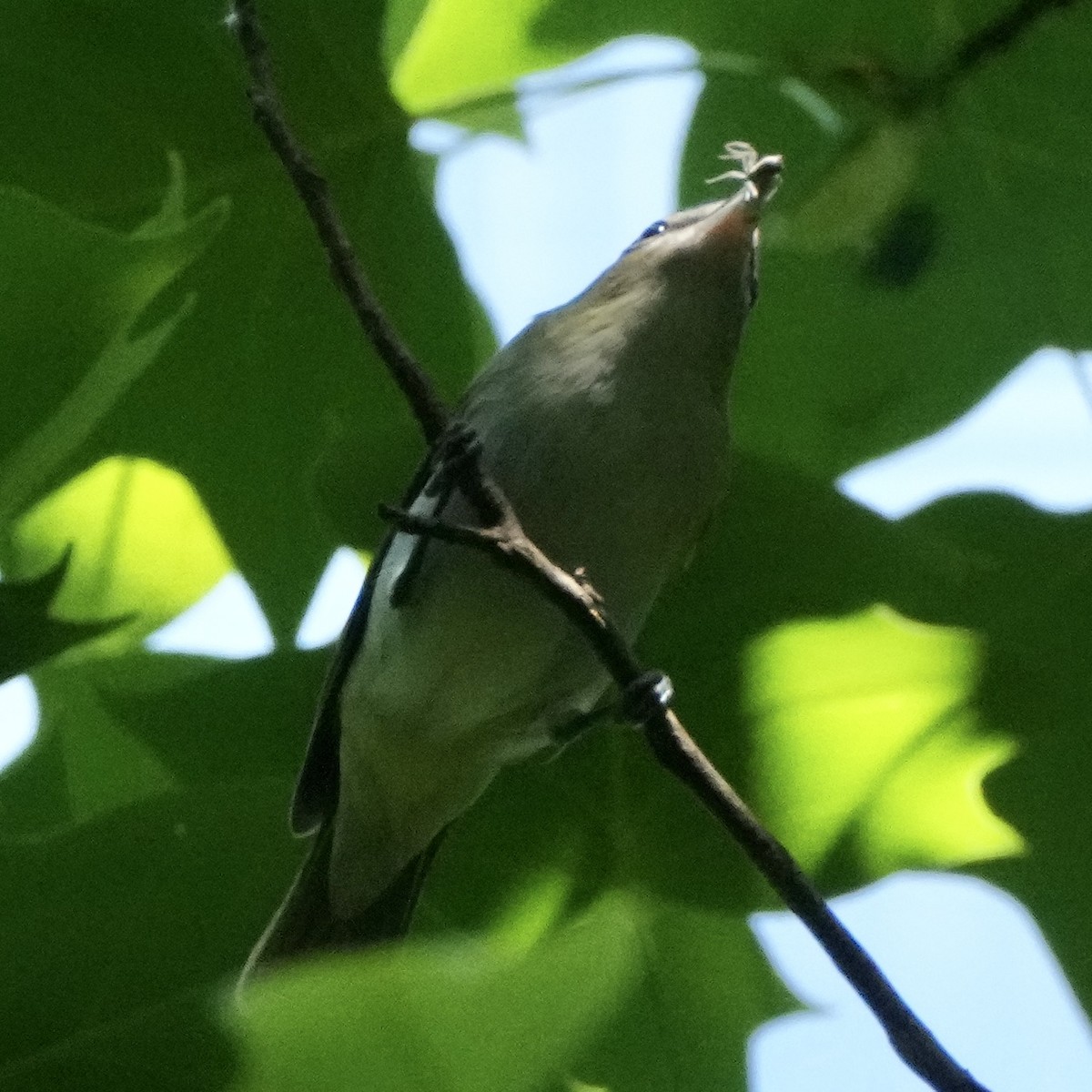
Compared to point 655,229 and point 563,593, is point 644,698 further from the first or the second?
point 655,229

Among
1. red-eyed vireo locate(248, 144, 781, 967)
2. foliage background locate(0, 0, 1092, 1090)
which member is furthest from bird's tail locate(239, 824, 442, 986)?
foliage background locate(0, 0, 1092, 1090)

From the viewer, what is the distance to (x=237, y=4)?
4.35 feet

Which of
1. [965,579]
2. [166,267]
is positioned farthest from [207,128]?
[965,579]

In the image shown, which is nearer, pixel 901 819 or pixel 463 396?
pixel 901 819

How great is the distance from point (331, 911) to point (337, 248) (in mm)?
994

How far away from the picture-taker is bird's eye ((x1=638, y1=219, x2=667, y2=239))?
6.41ft

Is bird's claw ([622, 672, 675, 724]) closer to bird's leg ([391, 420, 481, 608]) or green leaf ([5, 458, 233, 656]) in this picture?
bird's leg ([391, 420, 481, 608])

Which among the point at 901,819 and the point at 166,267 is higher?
the point at 166,267

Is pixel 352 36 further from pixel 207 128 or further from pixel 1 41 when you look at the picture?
pixel 1 41

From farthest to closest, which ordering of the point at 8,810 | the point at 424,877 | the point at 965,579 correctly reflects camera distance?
1. the point at 424,877
2. the point at 8,810
3. the point at 965,579

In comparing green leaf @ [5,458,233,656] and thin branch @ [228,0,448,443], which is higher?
thin branch @ [228,0,448,443]

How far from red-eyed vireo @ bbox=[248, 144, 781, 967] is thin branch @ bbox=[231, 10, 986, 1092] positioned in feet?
1.40

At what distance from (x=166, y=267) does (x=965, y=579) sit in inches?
28.4

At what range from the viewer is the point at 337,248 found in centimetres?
123
